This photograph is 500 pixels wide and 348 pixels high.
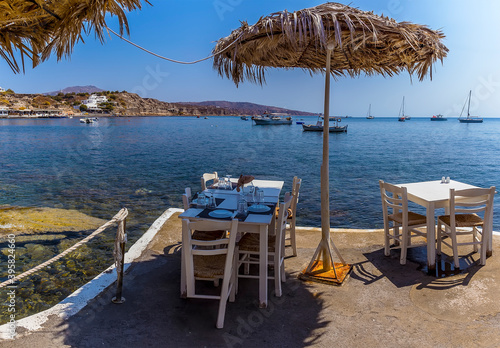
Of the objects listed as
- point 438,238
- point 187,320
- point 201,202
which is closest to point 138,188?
point 201,202

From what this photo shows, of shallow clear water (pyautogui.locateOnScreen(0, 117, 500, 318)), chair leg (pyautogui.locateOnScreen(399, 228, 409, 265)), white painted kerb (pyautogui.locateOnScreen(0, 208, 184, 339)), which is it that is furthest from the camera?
shallow clear water (pyautogui.locateOnScreen(0, 117, 500, 318))

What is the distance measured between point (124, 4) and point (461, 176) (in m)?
24.5

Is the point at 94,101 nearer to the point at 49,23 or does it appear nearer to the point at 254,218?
the point at 49,23

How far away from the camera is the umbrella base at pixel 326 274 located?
150 inches

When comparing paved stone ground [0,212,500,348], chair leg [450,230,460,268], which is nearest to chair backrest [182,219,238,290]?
paved stone ground [0,212,500,348]

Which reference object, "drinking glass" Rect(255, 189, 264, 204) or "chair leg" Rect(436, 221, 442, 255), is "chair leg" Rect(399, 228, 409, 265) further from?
"drinking glass" Rect(255, 189, 264, 204)

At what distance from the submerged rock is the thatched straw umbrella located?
492 cm

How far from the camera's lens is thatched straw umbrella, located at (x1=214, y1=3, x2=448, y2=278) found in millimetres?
3104

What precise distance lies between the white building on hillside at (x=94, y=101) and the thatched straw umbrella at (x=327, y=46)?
151918 millimetres

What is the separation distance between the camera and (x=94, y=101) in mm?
143125

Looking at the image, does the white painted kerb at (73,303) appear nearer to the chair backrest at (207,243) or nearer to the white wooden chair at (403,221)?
the chair backrest at (207,243)

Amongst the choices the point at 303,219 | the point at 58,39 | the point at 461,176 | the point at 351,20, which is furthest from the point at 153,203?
the point at 461,176

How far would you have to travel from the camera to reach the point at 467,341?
9.09 feet

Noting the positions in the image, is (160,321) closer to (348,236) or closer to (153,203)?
(348,236)
